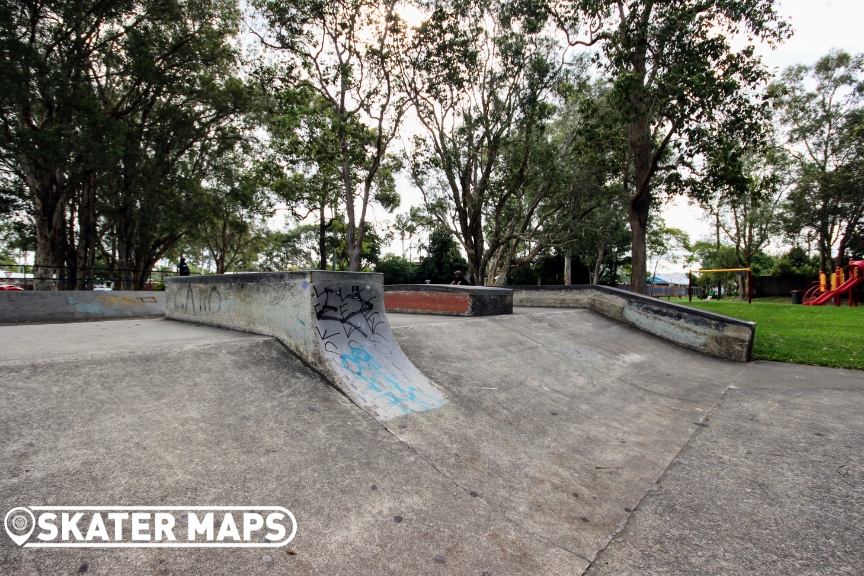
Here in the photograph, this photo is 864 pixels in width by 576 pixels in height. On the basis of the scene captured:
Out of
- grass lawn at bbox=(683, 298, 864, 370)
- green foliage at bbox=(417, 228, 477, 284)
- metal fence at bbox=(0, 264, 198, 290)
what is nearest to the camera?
grass lawn at bbox=(683, 298, 864, 370)

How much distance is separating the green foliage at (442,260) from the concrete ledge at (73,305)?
2772 cm

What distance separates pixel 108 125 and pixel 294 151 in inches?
233

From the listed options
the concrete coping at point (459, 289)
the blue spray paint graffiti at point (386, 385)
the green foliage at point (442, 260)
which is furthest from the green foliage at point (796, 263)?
the blue spray paint graffiti at point (386, 385)

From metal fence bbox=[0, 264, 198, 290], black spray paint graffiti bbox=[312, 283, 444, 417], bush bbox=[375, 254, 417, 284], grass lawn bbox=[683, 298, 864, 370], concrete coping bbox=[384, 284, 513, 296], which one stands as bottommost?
grass lawn bbox=[683, 298, 864, 370]

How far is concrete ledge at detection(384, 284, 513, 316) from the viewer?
7965mm

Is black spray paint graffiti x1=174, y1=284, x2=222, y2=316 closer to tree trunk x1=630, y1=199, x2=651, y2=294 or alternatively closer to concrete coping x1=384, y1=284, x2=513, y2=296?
concrete coping x1=384, y1=284, x2=513, y2=296

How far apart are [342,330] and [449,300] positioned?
4.32 metres

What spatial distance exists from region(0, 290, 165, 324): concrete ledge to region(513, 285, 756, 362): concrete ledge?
490 inches

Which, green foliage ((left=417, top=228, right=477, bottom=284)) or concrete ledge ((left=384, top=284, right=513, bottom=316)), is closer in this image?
concrete ledge ((left=384, top=284, right=513, bottom=316))

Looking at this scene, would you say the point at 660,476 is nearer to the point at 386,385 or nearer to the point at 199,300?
the point at 386,385

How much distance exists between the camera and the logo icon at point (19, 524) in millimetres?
1826

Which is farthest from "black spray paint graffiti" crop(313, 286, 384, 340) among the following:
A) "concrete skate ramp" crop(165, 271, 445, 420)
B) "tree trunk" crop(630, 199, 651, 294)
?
"tree trunk" crop(630, 199, 651, 294)

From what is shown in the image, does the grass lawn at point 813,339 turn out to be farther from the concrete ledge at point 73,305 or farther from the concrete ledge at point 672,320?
the concrete ledge at point 73,305

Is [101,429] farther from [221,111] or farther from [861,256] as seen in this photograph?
[861,256]
